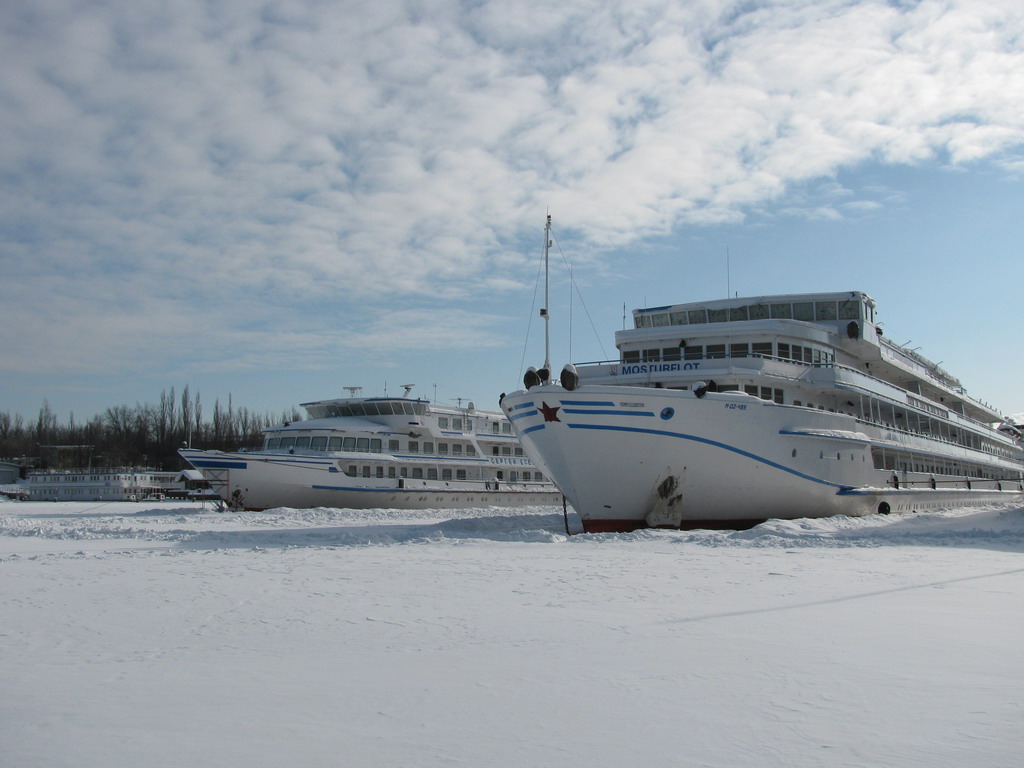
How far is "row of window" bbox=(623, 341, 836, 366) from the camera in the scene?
2545cm

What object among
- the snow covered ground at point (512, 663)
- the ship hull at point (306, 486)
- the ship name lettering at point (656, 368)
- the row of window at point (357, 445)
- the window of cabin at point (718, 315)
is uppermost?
the window of cabin at point (718, 315)

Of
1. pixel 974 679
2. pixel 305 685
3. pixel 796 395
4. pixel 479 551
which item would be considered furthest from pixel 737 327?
pixel 305 685

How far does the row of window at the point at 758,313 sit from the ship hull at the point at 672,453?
240 inches

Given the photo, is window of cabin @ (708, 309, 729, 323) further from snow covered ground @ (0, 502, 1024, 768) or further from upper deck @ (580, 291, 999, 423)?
snow covered ground @ (0, 502, 1024, 768)

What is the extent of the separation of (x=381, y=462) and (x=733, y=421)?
2091 centimetres

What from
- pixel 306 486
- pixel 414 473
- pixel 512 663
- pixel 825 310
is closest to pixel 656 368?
pixel 825 310

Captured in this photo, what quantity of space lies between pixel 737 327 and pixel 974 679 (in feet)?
65.2

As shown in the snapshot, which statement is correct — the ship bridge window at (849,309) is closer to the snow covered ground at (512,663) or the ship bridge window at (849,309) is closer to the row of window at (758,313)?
the row of window at (758,313)

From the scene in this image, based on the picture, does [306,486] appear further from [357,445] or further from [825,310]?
[825,310]

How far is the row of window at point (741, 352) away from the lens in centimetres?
2545

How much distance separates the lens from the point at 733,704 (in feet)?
18.2

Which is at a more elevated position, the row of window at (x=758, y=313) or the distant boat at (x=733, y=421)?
the row of window at (x=758, y=313)

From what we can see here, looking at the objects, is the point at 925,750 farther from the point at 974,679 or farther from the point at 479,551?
the point at 479,551

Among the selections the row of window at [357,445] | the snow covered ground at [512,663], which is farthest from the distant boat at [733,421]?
the row of window at [357,445]
